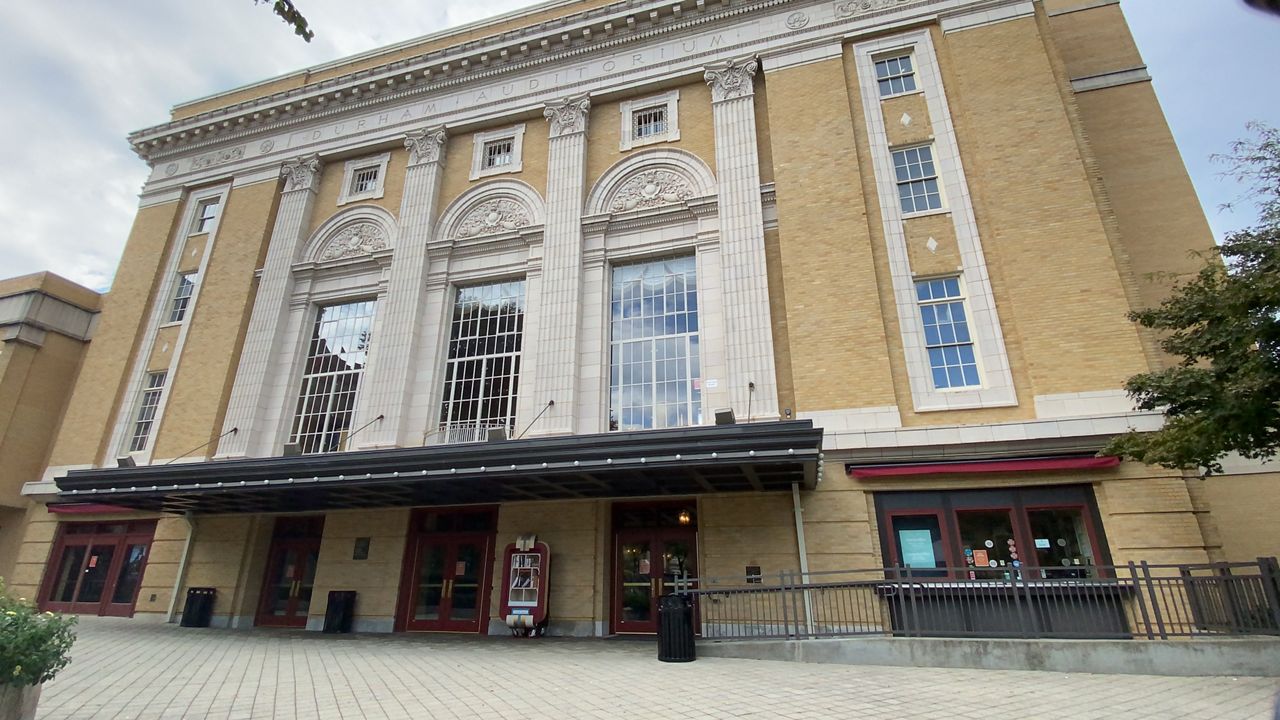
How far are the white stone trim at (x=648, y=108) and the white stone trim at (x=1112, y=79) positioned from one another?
11826mm

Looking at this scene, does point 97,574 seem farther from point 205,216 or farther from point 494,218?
point 494,218

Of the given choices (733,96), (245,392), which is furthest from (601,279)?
(245,392)

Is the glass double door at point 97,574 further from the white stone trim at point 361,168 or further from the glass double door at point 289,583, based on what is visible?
the white stone trim at point 361,168

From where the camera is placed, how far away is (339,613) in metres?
15.6

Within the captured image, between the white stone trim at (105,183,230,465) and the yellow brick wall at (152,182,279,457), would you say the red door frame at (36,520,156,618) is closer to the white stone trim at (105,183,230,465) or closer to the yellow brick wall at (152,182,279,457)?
the white stone trim at (105,183,230,465)

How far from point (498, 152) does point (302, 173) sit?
767cm

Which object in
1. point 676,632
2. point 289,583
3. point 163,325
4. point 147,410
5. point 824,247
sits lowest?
point 676,632

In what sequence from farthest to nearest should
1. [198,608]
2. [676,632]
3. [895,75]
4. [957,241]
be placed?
[895,75] < [198,608] < [957,241] < [676,632]

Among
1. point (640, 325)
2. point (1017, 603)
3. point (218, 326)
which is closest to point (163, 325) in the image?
point (218, 326)

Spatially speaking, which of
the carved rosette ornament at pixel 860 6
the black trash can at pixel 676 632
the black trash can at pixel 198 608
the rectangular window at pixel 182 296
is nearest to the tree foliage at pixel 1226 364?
the black trash can at pixel 676 632

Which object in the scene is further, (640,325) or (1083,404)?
(640,325)

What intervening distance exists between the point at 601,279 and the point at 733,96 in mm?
6574

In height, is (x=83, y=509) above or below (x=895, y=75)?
below

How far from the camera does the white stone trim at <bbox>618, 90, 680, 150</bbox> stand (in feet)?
60.9
